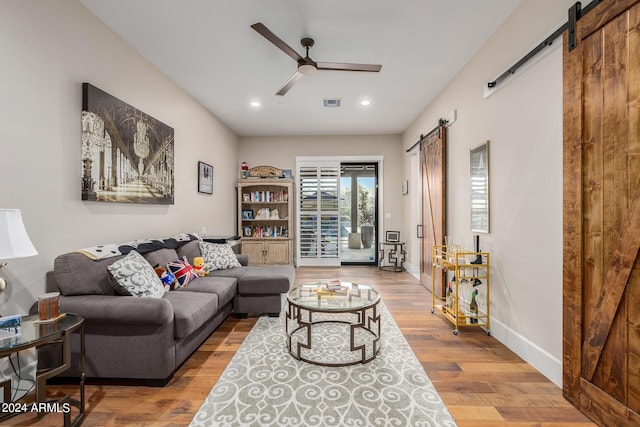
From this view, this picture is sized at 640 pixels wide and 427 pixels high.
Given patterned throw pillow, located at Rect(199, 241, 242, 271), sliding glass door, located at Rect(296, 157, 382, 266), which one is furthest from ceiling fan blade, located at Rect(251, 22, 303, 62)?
sliding glass door, located at Rect(296, 157, 382, 266)

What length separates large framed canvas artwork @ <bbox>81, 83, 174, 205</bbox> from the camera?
249cm

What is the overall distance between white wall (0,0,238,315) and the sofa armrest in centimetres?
37

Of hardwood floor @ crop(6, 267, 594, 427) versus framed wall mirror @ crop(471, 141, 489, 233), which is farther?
framed wall mirror @ crop(471, 141, 489, 233)

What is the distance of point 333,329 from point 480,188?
6.94 feet

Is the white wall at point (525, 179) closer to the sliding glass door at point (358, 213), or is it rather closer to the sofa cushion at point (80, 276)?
the sofa cushion at point (80, 276)

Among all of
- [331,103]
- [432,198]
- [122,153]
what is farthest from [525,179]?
[122,153]

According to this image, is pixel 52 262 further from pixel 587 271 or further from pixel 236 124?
pixel 236 124

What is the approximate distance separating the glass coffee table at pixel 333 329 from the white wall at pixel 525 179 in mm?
990

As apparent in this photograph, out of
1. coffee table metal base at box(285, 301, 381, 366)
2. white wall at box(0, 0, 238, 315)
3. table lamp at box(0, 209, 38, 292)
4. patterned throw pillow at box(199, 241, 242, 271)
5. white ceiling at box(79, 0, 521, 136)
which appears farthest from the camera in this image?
patterned throw pillow at box(199, 241, 242, 271)

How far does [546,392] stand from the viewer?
1982 mm

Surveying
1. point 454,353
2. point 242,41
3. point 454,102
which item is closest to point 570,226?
point 454,353

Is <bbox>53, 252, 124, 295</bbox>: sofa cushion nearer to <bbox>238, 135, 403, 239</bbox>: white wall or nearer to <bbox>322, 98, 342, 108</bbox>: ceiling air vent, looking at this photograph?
<bbox>322, 98, 342, 108</bbox>: ceiling air vent

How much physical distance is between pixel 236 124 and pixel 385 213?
358cm

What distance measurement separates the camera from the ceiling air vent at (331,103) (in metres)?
4.44
